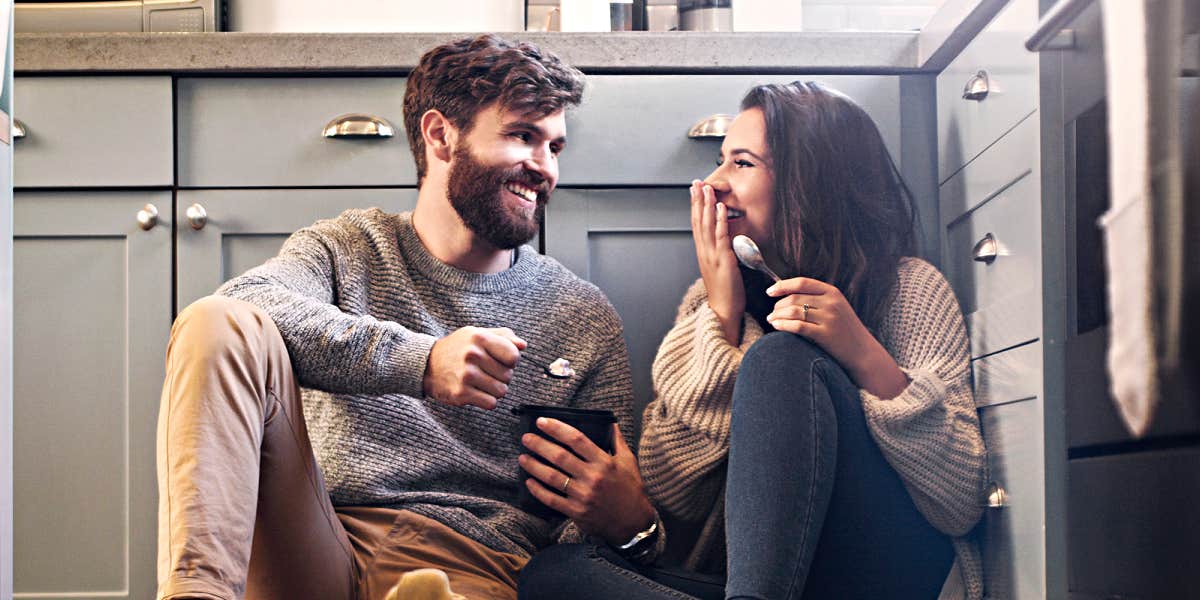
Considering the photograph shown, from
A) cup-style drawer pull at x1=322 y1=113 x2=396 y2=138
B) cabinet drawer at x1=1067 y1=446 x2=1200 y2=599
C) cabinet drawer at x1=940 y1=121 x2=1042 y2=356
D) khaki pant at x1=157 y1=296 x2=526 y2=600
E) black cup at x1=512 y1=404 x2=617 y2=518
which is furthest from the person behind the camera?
cup-style drawer pull at x1=322 y1=113 x2=396 y2=138

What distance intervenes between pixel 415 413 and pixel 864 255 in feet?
1.68

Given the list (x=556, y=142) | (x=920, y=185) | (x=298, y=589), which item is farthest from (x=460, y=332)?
(x=920, y=185)

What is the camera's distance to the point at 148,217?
4.68 feet

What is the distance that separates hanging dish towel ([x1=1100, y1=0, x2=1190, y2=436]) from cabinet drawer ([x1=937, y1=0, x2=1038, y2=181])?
1.36 feet

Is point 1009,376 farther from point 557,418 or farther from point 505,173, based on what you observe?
point 505,173

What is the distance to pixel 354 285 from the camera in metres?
1.30

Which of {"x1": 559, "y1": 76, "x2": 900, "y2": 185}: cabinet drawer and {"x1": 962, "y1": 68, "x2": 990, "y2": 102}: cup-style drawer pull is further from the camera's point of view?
{"x1": 559, "y1": 76, "x2": 900, "y2": 185}: cabinet drawer

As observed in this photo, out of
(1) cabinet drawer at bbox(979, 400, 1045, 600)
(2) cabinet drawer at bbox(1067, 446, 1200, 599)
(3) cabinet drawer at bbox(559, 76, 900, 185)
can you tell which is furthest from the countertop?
(2) cabinet drawer at bbox(1067, 446, 1200, 599)

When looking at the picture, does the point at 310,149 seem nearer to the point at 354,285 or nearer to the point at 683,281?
the point at 354,285

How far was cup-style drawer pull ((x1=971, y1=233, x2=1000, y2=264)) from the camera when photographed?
1149 mm

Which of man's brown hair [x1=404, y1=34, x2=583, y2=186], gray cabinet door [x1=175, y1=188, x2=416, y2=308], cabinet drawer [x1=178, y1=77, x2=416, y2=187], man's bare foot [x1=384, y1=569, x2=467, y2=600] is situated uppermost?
man's brown hair [x1=404, y1=34, x2=583, y2=186]

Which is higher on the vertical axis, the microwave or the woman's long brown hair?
the microwave

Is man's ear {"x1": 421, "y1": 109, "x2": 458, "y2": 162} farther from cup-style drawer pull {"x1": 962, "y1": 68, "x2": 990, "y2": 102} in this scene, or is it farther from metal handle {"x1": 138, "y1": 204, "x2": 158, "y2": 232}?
cup-style drawer pull {"x1": 962, "y1": 68, "x2": 990, "y2": 102}

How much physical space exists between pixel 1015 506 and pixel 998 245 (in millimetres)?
242
